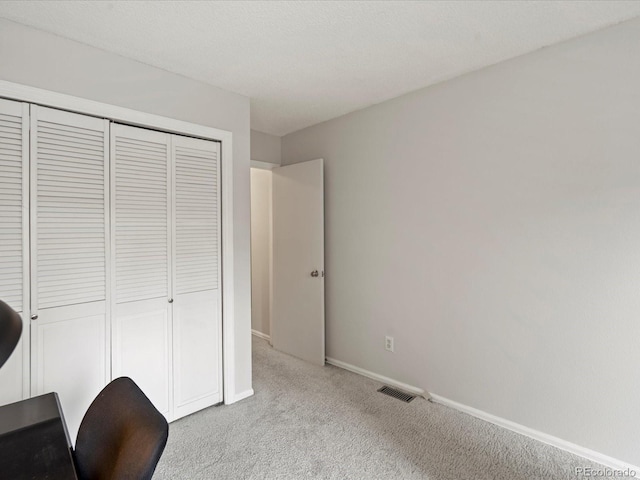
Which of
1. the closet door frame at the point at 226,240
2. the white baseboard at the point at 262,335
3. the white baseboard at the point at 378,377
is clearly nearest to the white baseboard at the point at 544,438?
the white baseboard at the point at 378,377

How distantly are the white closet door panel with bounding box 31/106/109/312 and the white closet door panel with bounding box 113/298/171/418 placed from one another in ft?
0.78

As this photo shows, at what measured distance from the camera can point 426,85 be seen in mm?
2705

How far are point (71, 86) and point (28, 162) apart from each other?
500 mm

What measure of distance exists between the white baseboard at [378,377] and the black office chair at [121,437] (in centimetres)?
224

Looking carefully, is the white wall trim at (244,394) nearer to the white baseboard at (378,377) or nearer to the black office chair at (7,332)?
the white baseboard at (378,377)

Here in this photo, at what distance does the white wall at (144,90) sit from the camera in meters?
1.88

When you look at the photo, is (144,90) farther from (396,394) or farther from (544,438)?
(544,438)

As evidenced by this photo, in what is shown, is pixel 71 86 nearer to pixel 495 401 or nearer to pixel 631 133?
pixel 631 133

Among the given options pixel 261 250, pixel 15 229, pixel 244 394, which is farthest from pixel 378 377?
pixel 15 229

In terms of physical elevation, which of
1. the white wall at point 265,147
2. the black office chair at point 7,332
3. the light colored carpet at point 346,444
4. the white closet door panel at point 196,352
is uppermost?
the white wall at point 265,147

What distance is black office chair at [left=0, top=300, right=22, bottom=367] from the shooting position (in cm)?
71

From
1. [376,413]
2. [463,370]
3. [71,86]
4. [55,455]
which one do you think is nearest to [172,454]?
[55,455]

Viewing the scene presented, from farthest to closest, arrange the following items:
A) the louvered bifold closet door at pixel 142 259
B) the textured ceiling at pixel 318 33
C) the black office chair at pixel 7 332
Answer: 1. the louvered bifold closet door at pixel 142 259
2. the textured ceiling at pixel 318 33
3. the black office chair at pixel 7 332

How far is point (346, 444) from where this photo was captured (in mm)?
2168
